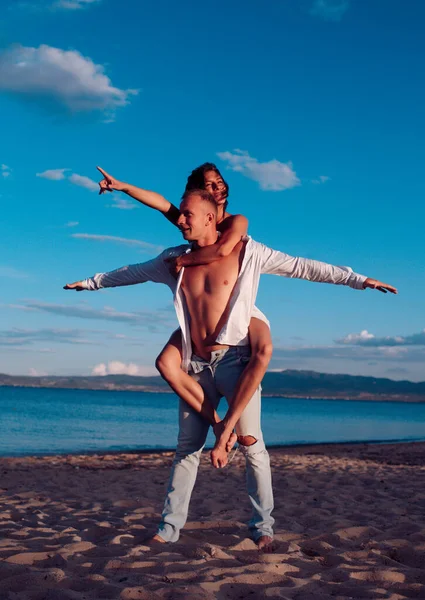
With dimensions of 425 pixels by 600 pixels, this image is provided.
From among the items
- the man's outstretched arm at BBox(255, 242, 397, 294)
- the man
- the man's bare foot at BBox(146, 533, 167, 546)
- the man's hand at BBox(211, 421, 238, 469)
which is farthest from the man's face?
the man's bare foot at BBox(146, 533, 167, 546)

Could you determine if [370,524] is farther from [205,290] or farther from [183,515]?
[205,290]

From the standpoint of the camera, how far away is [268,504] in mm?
3887

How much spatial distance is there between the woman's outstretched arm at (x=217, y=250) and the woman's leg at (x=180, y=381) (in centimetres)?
55

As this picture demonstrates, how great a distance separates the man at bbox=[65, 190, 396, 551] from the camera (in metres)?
3.80

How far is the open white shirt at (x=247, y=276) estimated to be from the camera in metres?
3.73

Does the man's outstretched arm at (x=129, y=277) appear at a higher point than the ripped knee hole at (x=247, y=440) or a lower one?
higher

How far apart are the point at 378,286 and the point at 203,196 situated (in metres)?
1.31

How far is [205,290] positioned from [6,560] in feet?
6.72

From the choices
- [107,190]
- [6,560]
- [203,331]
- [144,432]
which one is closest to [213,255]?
[203,331]

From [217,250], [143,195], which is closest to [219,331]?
[217,250]

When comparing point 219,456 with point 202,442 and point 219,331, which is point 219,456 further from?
point 219,331

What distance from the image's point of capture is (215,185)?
4.17 meters

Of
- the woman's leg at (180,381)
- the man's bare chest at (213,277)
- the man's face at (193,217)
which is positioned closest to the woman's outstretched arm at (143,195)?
the man's face at (193,217)

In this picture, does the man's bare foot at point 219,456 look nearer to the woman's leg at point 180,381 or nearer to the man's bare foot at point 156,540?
the woman's leg at point 180,381
